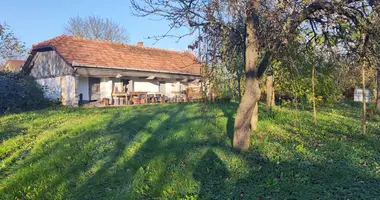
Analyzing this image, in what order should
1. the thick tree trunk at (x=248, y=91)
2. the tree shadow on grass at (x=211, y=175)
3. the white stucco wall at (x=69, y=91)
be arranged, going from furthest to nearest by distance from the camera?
the white stucco wall at (x=69, y=91) → the thick tree trunk at (x=248, y=91) → the tree shadow on grass at (x=211, y=175)

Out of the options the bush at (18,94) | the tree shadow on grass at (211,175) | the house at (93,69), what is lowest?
the tree shadow on grass at (211,175)

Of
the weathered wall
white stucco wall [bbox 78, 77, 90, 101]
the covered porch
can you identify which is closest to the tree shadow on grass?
the covered porch

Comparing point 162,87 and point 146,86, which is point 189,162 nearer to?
point 146,86

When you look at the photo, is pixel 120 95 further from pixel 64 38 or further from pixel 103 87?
pixel 64 38

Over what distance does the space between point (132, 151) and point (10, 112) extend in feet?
39.4

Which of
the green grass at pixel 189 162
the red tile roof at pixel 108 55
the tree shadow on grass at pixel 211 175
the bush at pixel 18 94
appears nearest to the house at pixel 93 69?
the red tile roof at pixel 108 55

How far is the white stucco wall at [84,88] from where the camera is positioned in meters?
20.9

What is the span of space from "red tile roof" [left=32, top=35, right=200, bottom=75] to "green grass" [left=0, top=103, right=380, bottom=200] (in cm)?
1082

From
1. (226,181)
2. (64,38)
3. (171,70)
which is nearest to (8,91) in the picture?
(64,38)

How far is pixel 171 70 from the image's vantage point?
24562 mm

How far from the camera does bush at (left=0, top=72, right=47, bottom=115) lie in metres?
15.9

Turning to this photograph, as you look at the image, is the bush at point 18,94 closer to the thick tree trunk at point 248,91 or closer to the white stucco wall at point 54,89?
the white stucco wall at point 54,89

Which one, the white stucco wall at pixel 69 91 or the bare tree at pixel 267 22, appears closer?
the bare tree at pixel 267 22

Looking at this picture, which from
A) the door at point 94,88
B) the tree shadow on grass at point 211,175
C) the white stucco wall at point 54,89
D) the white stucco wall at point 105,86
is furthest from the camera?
the white stucco wall at point 105,86
